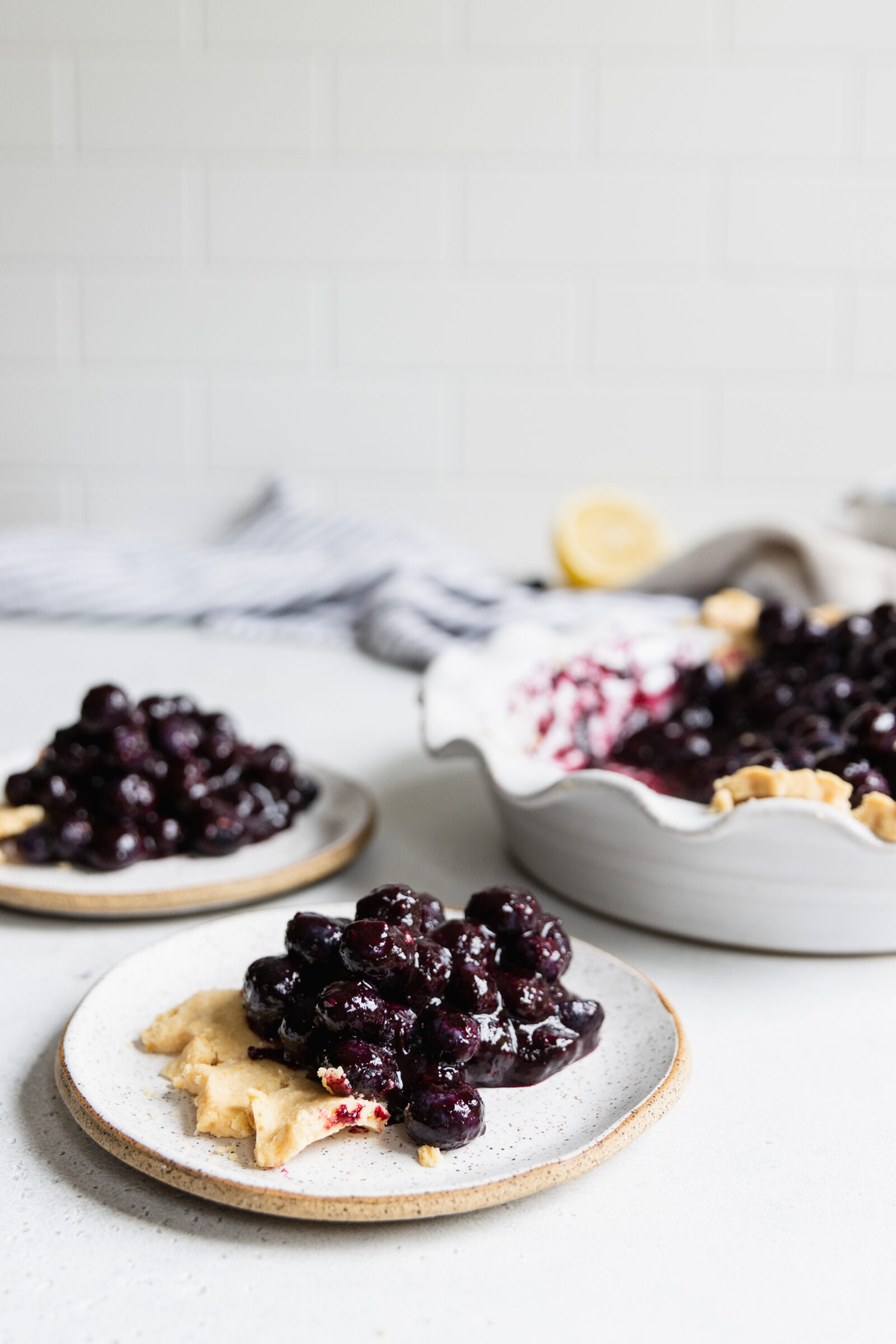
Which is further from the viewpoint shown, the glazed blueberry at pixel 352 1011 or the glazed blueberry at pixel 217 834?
the glazed blueberry at pixel 217 834

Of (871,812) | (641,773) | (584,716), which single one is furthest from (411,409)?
(871,812)

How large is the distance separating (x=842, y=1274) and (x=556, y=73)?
2.24 meters

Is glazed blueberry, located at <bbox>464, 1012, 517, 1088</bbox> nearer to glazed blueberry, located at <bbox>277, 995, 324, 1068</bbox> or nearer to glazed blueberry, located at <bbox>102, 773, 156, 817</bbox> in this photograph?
glazed blueberry, located at <bbox>277, 995, 324, 1068</bbox>

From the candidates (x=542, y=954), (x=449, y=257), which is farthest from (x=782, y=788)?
(x=449, y=257)

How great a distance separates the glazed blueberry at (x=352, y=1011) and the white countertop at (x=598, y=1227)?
0.08 m

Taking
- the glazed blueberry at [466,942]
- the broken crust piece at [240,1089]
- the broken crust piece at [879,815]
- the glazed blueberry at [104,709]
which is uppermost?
Answer: the glazed blueberry at [104,709]

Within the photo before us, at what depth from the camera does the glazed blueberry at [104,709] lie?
82 centimetres

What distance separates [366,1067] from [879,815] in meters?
→ 0.32

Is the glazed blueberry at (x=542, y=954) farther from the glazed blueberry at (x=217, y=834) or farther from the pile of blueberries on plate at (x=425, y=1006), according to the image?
the glazed blueberry at (x=217, y=834)

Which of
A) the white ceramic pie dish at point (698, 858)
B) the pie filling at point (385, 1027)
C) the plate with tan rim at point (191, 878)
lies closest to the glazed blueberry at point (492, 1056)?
the pie filling at point (385, 1027)

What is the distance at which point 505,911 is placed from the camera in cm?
60

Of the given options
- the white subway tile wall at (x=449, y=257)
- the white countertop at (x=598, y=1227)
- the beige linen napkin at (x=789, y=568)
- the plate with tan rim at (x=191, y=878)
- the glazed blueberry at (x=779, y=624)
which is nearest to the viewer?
the white countertop at (x=598, y=1227)

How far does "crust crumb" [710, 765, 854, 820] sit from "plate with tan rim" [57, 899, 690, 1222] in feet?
0.40

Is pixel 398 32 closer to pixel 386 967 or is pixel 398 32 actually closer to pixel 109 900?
pixel 109 900
